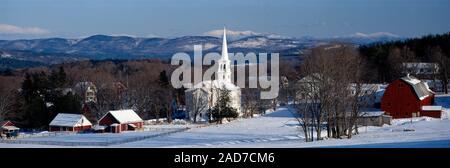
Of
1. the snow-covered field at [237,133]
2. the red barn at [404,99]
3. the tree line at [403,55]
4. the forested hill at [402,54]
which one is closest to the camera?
the snow-covered field at [237,133]

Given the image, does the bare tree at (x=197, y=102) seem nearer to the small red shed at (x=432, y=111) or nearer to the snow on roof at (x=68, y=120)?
the snow on roof at (x=68, y=120)

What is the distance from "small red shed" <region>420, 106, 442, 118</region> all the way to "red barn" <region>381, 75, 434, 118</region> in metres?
0.93

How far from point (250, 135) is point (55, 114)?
26.8 metres

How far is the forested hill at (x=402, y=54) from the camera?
275ft

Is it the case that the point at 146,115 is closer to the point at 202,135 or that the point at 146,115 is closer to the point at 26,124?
the point at 26,124

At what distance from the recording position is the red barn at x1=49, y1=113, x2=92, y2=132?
57.3 m

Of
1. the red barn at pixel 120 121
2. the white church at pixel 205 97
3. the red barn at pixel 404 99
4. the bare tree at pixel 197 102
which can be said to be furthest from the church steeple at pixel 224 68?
the red barn at pixel 404 99

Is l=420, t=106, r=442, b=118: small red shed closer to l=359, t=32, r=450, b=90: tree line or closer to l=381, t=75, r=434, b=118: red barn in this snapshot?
l=381, t=75, r=434, b=118: red barn

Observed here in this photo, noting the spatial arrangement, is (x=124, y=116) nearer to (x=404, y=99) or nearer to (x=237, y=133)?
(x=237, y=133)

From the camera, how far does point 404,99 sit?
54750mm

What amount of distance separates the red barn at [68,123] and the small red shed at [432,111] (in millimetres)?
31073
